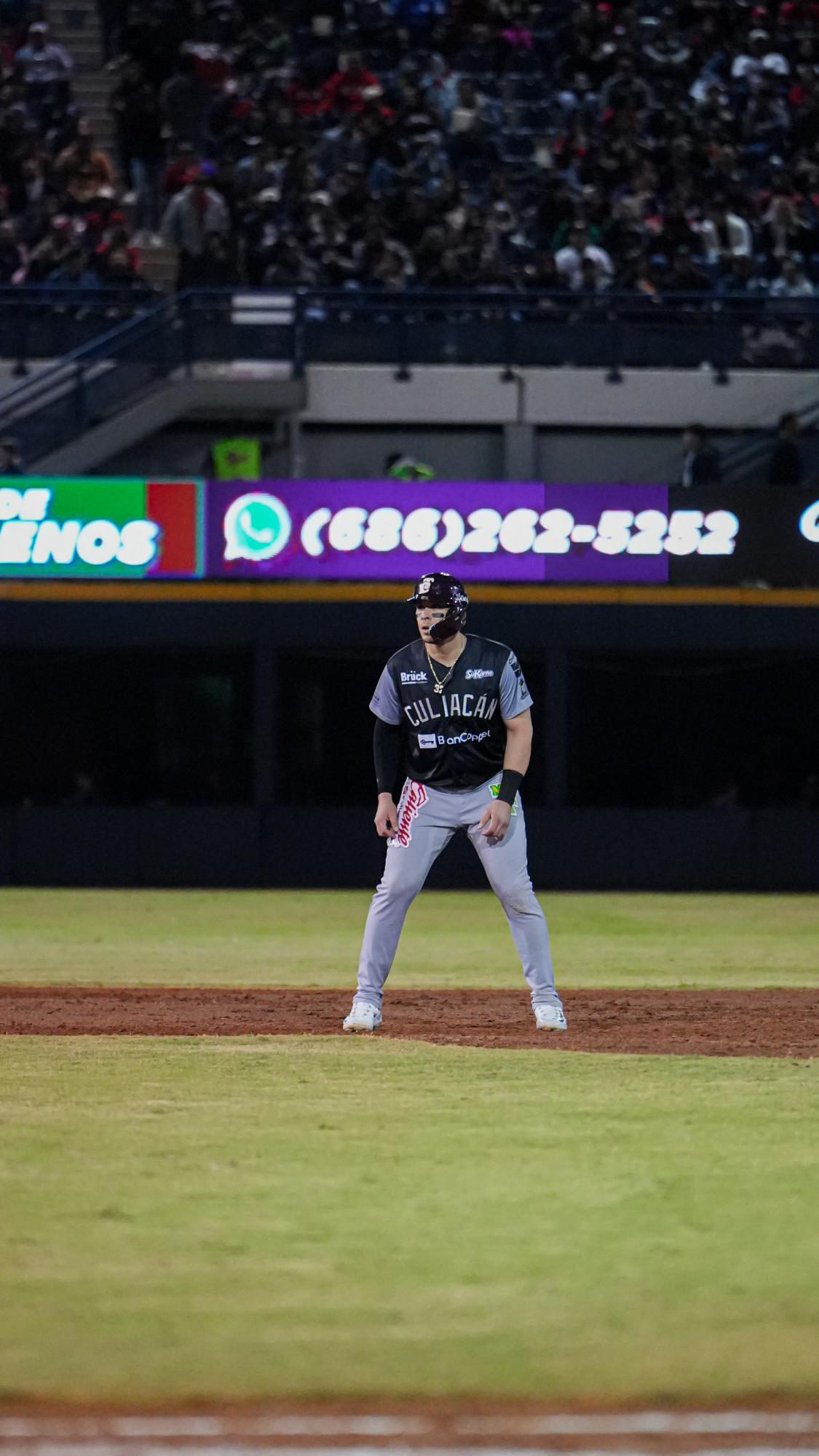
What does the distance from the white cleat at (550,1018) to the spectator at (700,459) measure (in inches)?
487

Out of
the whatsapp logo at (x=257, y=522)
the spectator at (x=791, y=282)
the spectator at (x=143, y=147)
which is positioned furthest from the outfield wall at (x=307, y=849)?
the spectator at (x=143, y=147)

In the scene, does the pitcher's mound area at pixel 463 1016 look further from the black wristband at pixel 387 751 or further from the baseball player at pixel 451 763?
the black wristband at pixel 387 751

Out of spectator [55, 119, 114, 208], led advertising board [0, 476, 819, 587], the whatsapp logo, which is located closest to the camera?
led advertising board [0, 476, 819, 587]

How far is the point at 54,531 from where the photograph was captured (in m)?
19.8

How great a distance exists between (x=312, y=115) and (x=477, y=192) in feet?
7.42

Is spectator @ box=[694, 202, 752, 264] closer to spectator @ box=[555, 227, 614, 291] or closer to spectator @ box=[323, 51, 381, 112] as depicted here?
spectator @ box=[555, 227, 614, 291]

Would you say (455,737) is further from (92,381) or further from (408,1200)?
(92,381)

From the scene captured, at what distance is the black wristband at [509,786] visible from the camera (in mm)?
8344

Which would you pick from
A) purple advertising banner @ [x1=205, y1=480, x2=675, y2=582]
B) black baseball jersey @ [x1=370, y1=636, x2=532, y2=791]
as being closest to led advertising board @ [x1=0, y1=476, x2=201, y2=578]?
purple advertising banner @ [x1=205, y1=480, x2=675, y2=582]

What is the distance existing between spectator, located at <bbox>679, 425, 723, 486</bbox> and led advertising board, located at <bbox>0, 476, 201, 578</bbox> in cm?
497

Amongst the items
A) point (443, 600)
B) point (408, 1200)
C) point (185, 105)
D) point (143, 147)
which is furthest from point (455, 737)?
point (185, 105)

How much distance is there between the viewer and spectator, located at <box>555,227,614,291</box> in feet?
73.1

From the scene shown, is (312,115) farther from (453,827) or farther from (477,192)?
(453,827)

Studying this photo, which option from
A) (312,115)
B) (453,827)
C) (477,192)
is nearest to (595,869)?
(477,192)
